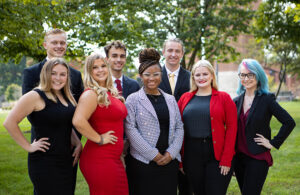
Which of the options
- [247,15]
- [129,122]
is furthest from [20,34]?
[247,15]

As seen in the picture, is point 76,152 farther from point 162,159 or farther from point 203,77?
point 203,77

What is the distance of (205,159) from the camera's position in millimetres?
3867

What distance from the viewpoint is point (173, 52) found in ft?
15.9

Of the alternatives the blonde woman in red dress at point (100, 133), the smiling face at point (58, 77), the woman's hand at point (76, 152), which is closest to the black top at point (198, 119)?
the blonde woman in red dress at point (100, 133)

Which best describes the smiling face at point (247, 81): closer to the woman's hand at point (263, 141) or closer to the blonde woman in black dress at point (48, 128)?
the woman's hand at point (263, 141)

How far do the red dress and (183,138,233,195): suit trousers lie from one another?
0.96 metres

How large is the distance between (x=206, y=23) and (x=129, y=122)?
16238 mm

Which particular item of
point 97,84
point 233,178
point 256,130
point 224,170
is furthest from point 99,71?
point 233,178

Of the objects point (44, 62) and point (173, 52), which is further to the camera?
point (173, 52)

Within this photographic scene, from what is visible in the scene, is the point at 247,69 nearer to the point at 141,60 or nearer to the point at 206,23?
the point at 141,60

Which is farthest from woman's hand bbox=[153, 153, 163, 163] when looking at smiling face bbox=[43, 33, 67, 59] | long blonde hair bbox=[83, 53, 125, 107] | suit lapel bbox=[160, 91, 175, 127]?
smiling face bbox=[43, 33, 67, 59]

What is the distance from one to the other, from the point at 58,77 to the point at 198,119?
1.82 meters

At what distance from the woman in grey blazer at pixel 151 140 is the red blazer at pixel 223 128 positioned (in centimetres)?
45

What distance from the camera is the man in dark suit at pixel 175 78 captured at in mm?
4829
